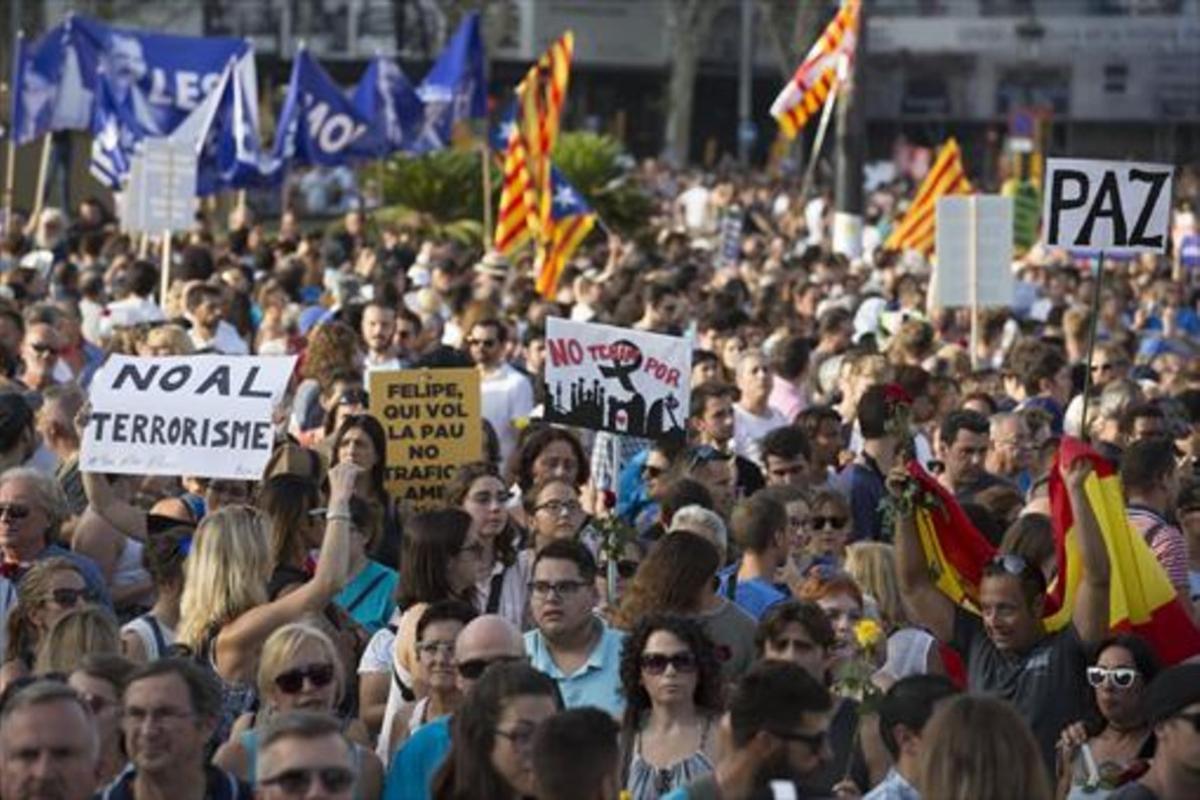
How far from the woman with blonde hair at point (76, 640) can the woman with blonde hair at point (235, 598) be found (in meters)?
0.64

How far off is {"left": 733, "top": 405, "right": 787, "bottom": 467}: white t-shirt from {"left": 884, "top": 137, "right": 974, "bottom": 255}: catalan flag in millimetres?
13378

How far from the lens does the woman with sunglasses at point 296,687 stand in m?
8.18

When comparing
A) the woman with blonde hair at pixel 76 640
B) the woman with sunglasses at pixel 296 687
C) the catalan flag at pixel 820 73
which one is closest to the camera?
the woman with sunglasses at pixel 296 687

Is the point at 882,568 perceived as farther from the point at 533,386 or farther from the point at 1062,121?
the point at 1062,121

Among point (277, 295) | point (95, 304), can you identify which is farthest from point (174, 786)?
point (95, 304)

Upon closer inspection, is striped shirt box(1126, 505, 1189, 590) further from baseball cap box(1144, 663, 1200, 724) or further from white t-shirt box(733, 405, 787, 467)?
white t-shirt box(733, 405, 787, 467)

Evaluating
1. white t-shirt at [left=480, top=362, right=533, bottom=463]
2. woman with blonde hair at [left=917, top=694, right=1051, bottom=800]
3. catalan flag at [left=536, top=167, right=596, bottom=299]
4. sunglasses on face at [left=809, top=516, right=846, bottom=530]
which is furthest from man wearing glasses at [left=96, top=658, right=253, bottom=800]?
catalan flag at [left=536, top=167, right=596, bottom=299]

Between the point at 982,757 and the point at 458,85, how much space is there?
23453 millimetres

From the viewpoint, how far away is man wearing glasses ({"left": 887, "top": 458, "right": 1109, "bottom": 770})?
945 cm

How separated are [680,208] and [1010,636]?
33.2 meters

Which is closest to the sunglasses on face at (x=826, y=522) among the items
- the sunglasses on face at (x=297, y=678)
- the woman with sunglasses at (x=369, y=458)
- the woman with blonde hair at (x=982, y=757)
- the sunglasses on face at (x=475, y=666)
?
the woman with sunglasses at (x=369, y=458)

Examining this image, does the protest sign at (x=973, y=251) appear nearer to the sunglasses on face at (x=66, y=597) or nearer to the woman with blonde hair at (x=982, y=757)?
the sunglasses on face at (x=66, y=597)

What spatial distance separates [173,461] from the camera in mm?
11352

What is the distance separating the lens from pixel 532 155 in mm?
25781
